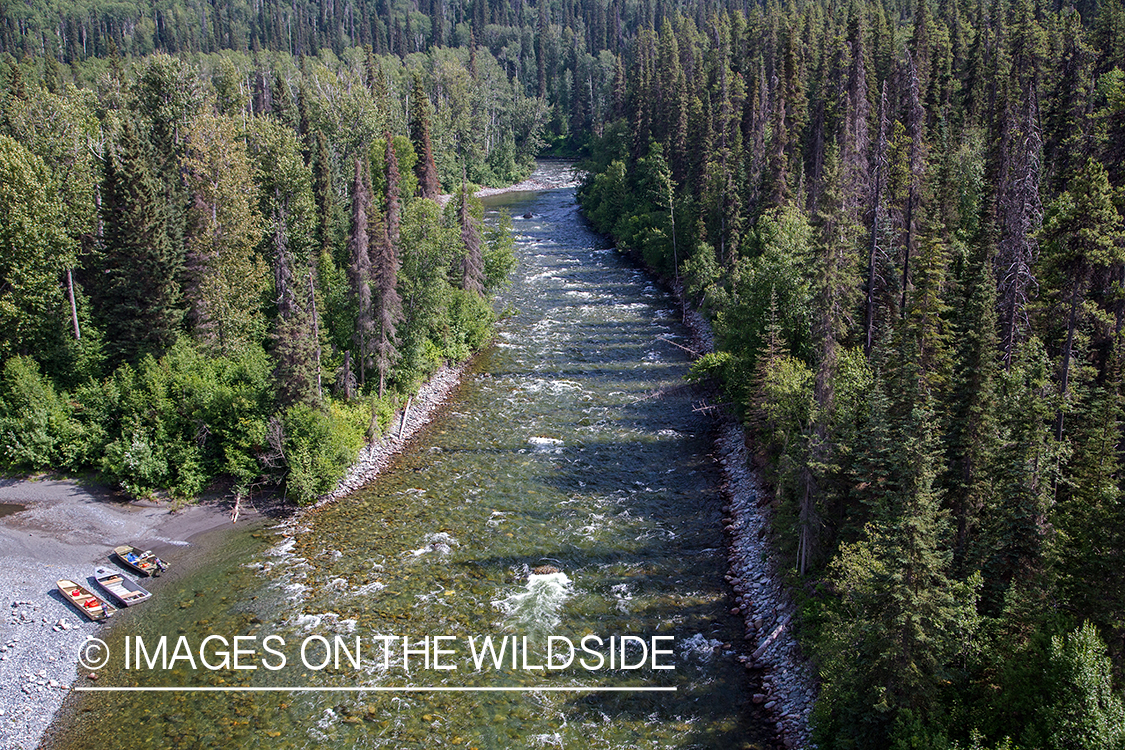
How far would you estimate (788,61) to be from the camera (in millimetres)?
74750

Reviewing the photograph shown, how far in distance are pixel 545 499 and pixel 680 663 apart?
13.3m

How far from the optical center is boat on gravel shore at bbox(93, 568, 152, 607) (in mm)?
32500

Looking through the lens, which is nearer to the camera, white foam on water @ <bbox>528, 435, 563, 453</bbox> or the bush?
the bush

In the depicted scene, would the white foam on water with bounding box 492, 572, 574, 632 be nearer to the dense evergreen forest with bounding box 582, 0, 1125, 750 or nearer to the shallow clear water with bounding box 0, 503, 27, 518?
the dense evergreen forest with bounding box 582, 0, 1125, 750

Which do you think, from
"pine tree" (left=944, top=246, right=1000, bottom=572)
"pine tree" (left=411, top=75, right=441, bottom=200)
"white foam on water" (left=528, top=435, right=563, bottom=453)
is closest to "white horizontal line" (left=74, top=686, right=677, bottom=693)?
"pine tree" (left=944, top=246, right=1000, bottom=572)

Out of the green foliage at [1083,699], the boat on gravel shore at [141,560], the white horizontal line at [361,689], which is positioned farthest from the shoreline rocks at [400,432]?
the green foliage at [1083,699]

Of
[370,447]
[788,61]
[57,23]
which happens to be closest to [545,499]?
[370,447]

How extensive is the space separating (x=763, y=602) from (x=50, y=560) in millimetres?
31690

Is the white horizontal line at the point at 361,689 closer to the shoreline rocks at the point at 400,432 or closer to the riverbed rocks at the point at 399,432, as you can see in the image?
the shoreline rocks at the point at 400,432

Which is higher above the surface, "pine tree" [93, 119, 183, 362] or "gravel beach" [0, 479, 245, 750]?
"pine tree" [93, 119, 183, 362]
